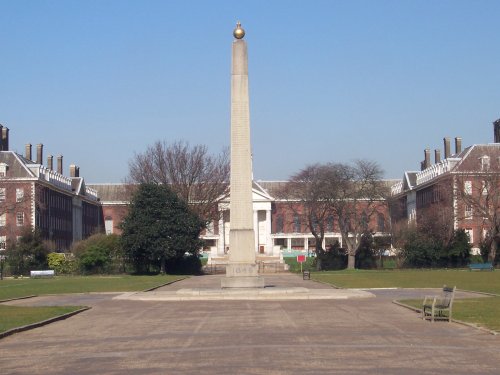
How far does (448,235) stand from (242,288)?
46.4 meters

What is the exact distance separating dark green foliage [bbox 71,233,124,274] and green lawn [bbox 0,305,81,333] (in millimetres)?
44608

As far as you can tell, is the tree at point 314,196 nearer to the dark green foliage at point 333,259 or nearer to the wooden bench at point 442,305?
the dark green foliage at point 333,259

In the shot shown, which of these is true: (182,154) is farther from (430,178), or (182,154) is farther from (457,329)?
(457,329)

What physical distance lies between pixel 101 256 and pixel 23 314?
49936 mm

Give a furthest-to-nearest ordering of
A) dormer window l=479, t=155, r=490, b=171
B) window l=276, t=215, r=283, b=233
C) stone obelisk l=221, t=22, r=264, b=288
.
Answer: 1. window l=276, t=215, r=283, b=233
2. dormer window l=479, t=155, r=490, b=171
3. stone obelisk l=221, t=22, r=264, b=288

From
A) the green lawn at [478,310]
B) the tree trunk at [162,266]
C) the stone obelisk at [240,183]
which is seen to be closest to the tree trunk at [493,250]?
the tree trunk at [162,266]

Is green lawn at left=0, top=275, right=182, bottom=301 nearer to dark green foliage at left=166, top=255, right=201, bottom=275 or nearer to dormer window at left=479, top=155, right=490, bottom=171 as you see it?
dark green foliage at left=166, top=255, right=201, bottom=275

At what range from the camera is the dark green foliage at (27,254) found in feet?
253

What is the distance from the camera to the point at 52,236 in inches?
4385

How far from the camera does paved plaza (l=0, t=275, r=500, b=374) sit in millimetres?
14883

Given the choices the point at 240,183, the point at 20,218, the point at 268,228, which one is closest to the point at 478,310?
the point at 240,183

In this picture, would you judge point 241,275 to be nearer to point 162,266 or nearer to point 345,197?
point 162,266

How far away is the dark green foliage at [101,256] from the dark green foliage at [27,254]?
119 inches

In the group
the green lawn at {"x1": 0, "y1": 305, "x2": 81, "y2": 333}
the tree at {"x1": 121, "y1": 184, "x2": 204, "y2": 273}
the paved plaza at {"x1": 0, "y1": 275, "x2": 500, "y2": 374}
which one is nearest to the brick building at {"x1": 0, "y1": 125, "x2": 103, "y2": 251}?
the tree at {"x1": 121, "y1": 184, "x2": 204, "y2": 273}
